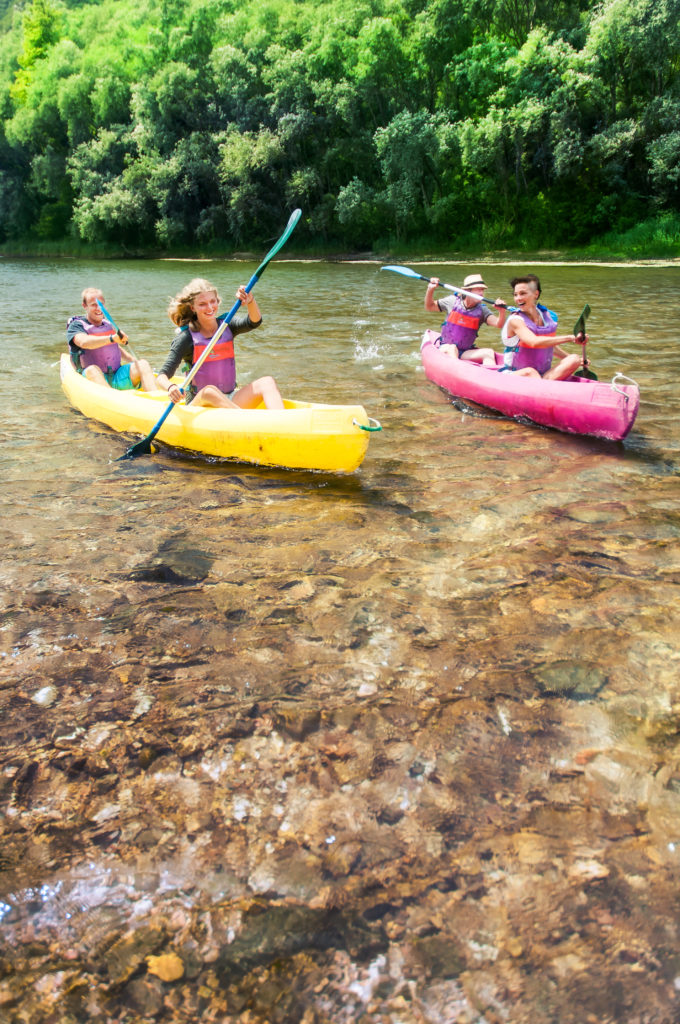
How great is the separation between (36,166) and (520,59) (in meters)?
23.3

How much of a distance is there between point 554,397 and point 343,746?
11.3 ft

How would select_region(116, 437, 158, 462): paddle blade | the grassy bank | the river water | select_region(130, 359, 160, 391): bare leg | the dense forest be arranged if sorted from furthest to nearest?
1. the dense forest
2. the grassy bank
3. select_region(130, 359, 160, 391): bare leg
4. select_region(116, 437, 158, 462): paddle blade
5. the river water

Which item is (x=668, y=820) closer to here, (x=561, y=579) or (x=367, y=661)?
(x=367, y=661)

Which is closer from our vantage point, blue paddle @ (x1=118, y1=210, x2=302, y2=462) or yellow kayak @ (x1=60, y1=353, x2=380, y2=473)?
yellow kayak @ (x1=60, y1=353, x2=380, y2=473)

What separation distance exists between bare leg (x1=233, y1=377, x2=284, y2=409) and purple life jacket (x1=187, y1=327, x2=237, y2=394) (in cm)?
14

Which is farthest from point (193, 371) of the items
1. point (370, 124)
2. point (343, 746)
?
point (370, 124)

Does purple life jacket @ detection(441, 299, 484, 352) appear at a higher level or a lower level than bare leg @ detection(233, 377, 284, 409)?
higher

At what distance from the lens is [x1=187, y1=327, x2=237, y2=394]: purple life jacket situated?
14.7ft

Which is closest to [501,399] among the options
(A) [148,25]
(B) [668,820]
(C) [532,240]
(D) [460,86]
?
(B) [668,820]

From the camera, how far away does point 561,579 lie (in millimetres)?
2865

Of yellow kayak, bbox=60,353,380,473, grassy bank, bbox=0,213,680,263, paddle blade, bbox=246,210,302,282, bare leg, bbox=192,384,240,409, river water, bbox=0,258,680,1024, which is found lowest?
river water, bbox=0,258,680,1024

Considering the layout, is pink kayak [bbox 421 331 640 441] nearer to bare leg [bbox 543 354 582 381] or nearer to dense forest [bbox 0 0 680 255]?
bare leg [bbox 543 354 582 381]

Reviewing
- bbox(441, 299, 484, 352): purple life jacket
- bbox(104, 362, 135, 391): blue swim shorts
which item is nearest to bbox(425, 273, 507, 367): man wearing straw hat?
bbox(441, 299, 484, 352): purple life jacket

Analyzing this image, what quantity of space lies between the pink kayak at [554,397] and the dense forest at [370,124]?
16.0 m
